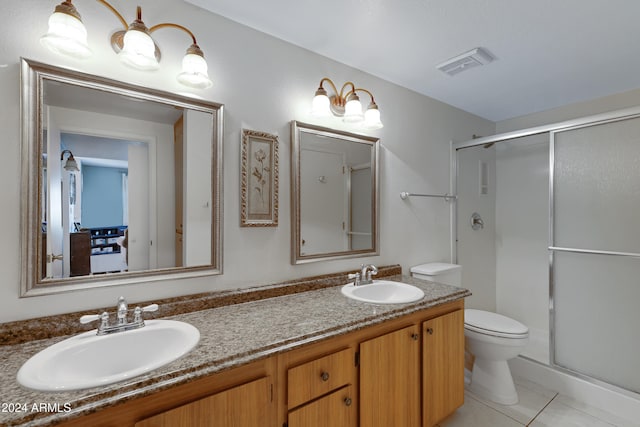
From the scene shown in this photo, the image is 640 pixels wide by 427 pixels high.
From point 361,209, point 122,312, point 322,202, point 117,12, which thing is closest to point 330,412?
point 122,312

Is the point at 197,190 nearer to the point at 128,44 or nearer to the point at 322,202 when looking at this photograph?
the point at 128,44

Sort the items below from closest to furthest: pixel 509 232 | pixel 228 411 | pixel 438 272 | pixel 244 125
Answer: pixel 228 411, pixel 244 125, pixel 438 272, pixel 509 232

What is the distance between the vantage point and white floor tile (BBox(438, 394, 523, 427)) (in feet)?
5.85

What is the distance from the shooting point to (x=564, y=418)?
1853mm

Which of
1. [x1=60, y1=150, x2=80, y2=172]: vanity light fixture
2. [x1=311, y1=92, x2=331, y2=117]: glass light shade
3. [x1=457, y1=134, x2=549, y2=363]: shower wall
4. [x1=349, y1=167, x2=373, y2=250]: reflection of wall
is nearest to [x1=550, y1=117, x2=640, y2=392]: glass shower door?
[x1=457, y1=134, x2=549, y2=363]: shower wall

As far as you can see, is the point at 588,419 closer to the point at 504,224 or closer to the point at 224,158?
the point at 504,224

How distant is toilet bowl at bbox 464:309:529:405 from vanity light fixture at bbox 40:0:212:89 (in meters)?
2.25

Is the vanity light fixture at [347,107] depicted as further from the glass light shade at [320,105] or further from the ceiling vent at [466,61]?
the ceiling vent at [466,61]

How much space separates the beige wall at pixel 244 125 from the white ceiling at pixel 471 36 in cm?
12

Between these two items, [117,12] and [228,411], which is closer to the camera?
[228,411]

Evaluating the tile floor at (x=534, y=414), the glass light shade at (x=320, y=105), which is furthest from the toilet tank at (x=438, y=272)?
the glass light shade at (x=320, y=105)

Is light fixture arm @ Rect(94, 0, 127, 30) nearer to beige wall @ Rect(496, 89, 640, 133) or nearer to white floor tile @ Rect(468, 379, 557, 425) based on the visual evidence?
white floor tile @ Rect(468, 379, 557, 425)

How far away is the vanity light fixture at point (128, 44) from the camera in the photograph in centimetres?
103

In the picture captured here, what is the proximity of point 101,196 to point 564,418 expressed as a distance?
113 inches
